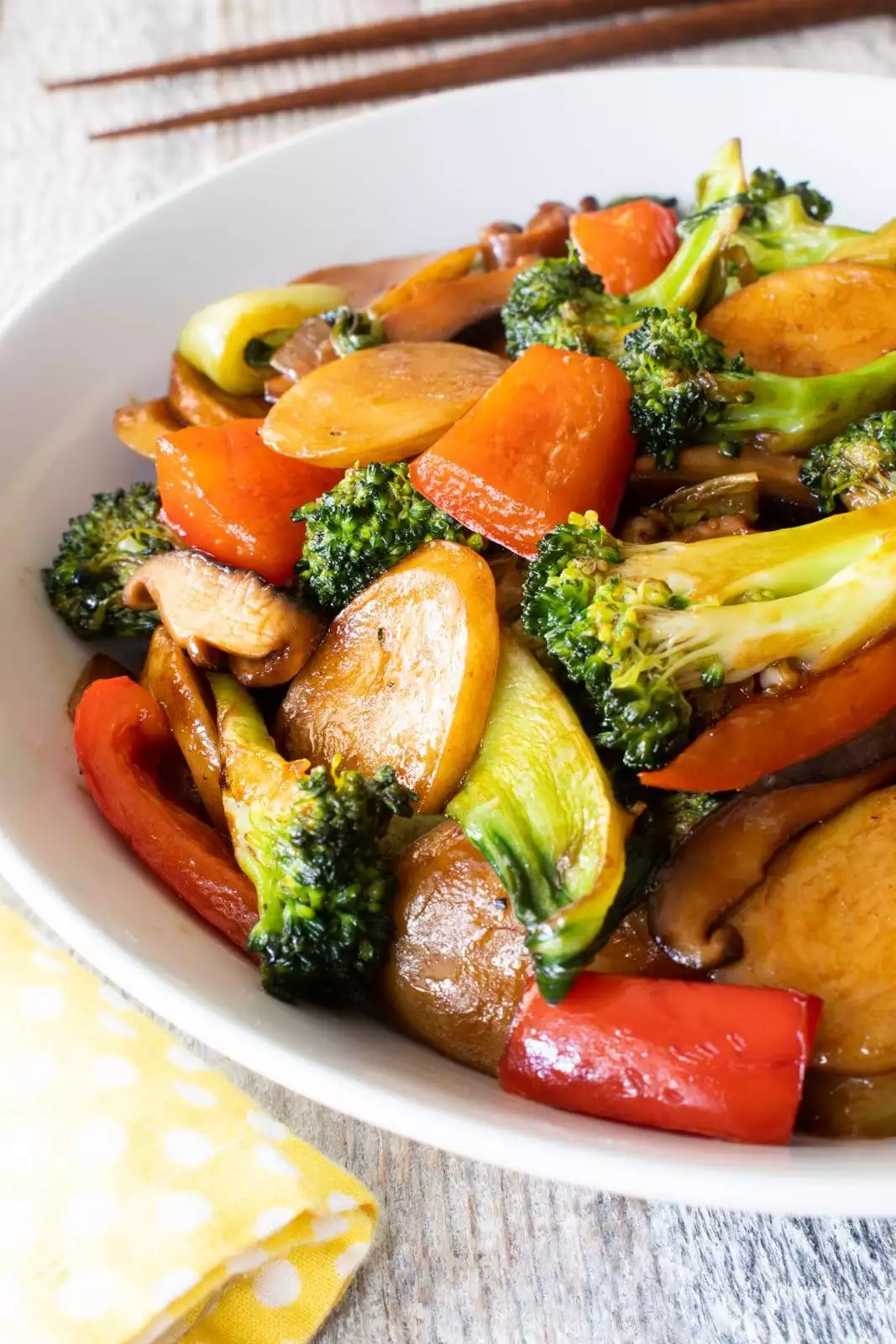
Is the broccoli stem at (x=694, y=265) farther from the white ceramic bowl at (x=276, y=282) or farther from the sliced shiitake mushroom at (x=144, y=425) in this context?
the sliced shiitake mushroom at (x=144, y=425)

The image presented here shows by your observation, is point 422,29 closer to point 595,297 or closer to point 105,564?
point 595,297

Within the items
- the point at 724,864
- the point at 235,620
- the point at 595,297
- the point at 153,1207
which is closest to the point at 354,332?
the point at 595,297

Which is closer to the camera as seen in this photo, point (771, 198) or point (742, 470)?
point (742, 470)

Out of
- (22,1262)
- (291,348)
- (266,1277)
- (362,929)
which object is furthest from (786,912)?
(291,348)

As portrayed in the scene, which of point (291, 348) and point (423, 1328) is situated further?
point (291, 348)

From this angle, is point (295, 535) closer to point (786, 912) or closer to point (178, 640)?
point (178, 640)

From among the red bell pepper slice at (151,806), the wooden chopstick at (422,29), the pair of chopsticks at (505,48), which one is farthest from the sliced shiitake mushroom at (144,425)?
the wooden chopstick at (422,29)

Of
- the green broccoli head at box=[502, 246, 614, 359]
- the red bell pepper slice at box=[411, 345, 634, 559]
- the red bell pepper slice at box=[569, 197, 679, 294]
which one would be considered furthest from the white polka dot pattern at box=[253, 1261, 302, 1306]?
the red bell pepper slice at box=[569, 197, 679, 294]
